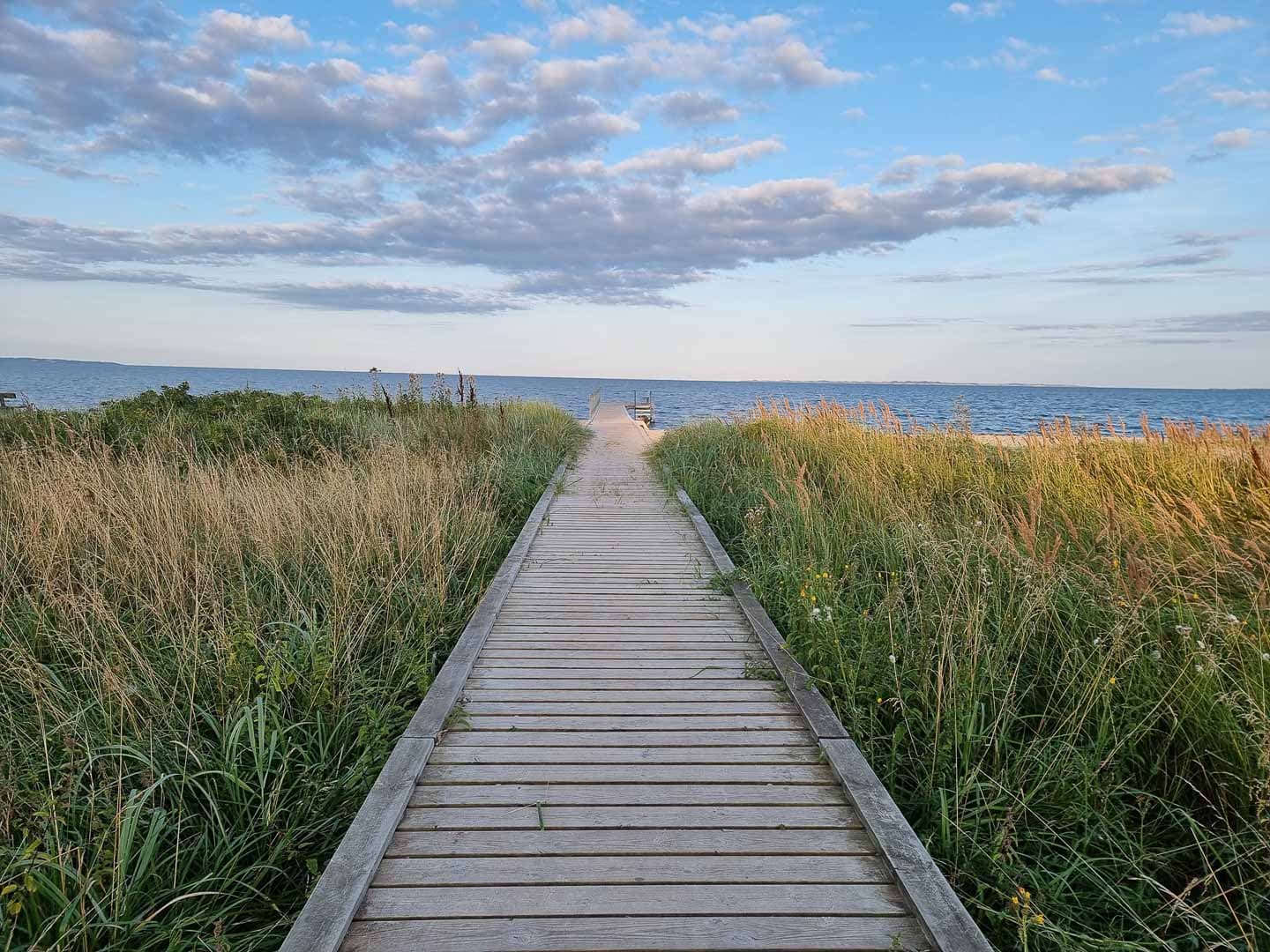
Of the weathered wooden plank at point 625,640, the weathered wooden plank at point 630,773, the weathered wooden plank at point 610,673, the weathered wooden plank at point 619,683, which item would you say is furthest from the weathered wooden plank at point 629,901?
the weathered wooden plank at point 625,640

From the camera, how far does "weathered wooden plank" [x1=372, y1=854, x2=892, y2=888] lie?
221 cm

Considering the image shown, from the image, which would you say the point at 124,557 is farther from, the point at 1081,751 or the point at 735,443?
the point at 735,443

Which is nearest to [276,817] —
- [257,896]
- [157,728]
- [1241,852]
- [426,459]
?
[257,896]

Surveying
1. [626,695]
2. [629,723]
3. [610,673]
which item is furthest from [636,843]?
[610,673]

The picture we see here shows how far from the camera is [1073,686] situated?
3.09 metres

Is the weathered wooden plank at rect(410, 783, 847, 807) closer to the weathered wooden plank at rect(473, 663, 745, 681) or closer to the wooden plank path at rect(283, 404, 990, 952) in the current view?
the wooden plank path at rect(283, 404, 990, 952)

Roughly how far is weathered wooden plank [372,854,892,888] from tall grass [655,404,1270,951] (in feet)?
1.52

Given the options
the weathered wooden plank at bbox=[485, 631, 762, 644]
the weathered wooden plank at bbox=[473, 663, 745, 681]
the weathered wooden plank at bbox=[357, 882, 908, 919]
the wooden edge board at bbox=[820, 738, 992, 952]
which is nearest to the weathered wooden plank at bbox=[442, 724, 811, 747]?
the wooden edge board at bbox=[820, 738, 992, 952]

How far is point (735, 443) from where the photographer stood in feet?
35.8

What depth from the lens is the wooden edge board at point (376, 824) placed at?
6.45 ft

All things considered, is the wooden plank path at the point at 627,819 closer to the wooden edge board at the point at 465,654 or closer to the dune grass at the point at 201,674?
the wooden edge board at the point at 465,654

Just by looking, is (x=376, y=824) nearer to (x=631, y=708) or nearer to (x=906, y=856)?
(x=631, y=708)

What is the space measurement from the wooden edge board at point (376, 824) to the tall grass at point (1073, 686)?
6.46 feet

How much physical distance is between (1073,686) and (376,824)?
3077 millimetres
